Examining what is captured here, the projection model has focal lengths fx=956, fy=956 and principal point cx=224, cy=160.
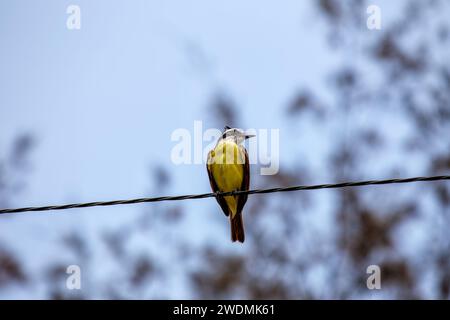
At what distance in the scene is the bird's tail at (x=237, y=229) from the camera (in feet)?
34.6

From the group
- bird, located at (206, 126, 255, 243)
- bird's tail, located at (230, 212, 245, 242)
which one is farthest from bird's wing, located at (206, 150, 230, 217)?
bird's tail, located at (230, 212, 245, 242)

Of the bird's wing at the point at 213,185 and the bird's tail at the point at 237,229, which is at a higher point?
the bird's wing at the point at 213,185

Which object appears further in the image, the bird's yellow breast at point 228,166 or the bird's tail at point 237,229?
the bird's tail at point 237,229

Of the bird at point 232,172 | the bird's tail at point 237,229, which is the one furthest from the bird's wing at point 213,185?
the bird's tail at point 237,229

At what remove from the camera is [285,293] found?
14531 millimetres

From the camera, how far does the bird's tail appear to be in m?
10.6

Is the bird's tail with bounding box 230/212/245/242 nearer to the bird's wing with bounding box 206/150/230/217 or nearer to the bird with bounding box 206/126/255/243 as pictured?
the bird with bounding box 206/126/255/243

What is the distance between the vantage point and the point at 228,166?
Result: 10.3 metres

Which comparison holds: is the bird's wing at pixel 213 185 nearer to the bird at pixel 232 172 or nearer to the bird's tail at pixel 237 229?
the bird at pixel 232 172

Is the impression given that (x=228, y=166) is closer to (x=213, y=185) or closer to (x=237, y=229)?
(x=213, y=185)
